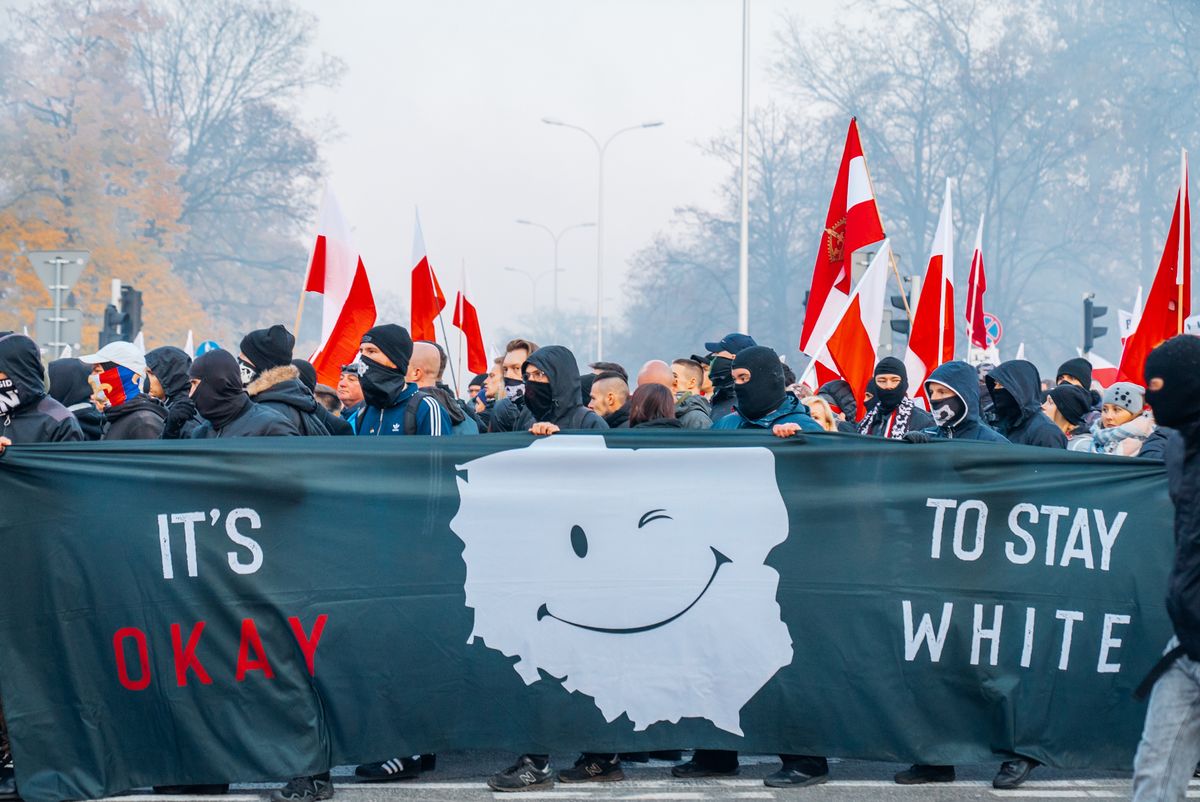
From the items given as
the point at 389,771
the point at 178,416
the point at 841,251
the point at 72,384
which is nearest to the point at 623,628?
the point at 389,771

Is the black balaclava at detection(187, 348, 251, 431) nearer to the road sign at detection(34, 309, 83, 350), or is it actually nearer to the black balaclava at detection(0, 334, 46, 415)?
the black balaclava at detection(0, 334, 46, 415)

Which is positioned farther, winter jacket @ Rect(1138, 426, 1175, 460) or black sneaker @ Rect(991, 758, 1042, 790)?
winter jacket @ Rect(1138, 426, 1175, 460)

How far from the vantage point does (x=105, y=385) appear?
→ 788cm

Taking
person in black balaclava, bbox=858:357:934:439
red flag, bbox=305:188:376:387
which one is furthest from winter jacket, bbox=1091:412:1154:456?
red flag, bbox=305:188:376:387

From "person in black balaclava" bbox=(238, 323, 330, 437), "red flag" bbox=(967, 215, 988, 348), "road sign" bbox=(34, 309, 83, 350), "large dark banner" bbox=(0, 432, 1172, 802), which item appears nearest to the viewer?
"large dark banner" bbox=(0, 432, 1172, 802)

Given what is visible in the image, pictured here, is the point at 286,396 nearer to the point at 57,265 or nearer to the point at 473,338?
the point at 473,338

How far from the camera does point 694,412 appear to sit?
924 centimetres

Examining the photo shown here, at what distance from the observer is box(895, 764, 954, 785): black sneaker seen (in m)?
6.44

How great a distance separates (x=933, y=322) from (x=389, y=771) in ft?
18.1

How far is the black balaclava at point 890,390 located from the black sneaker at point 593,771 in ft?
13.4

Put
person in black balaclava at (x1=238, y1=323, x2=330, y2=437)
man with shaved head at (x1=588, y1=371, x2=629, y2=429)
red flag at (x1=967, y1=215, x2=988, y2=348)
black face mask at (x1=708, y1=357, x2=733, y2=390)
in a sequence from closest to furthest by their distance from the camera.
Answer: person in black balaclava at (x1=238, y1=323, x2=330, y2=437), man with shaved head at (x1=588, y1=371, x2=629, y2=429), black face mask at (x1=708, y1=357, x2=733, y2=390), red flag at (x1=967, y1=215, x2=988, y2=348)

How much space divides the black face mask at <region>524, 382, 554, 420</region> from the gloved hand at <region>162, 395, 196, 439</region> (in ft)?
6.83

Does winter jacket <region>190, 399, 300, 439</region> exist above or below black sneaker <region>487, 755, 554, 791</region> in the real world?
above

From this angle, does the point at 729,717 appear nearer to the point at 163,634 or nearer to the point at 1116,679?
the point at 1116,679
